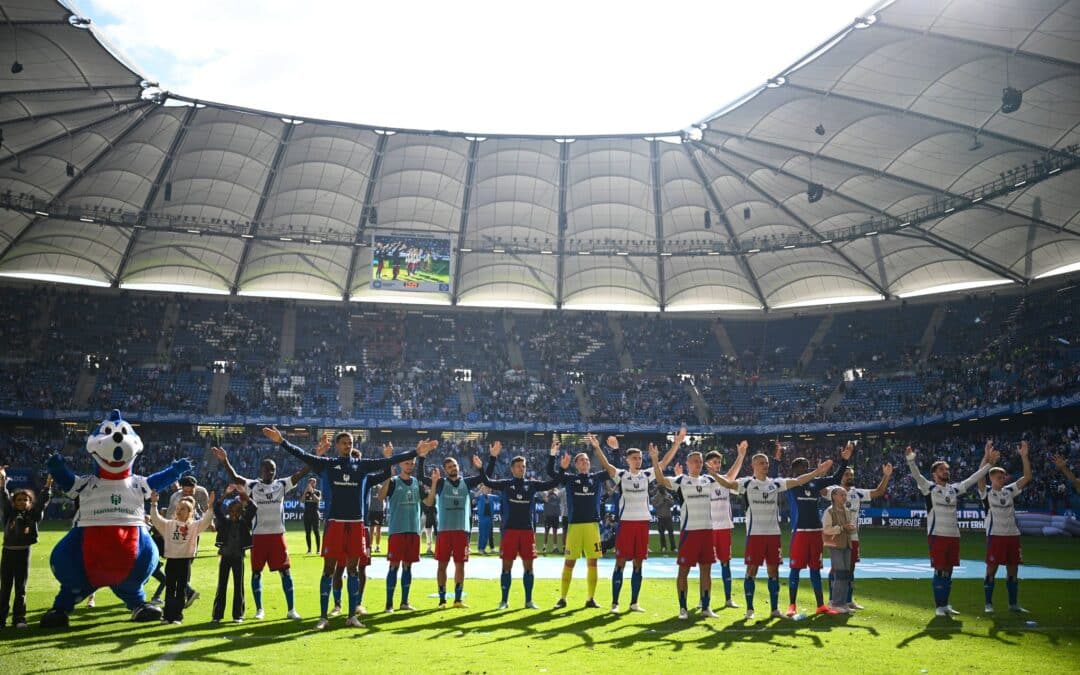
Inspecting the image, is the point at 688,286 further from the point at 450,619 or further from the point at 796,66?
the point at 450,619

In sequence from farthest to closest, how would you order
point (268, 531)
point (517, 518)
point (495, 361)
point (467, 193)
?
1. point (495, 361)
2. point (467, 193)
3. point (517, 518)
4. point (268, 531)

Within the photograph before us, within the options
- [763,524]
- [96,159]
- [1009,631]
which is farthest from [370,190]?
[1009,631]

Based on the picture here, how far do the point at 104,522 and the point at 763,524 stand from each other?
29.7ft

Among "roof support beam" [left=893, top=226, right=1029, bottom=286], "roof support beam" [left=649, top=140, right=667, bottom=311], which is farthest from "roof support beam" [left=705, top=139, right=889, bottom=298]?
"roof support beam" [left=893, top=226, right=1029, bottom=286]

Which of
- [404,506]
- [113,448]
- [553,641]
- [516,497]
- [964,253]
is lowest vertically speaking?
[553,641]

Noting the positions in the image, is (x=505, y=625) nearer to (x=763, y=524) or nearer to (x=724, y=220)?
(x=763, y=524)

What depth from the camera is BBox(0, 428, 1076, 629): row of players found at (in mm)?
12680

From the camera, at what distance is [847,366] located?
5572 cm

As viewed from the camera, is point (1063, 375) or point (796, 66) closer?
point (796, 66)

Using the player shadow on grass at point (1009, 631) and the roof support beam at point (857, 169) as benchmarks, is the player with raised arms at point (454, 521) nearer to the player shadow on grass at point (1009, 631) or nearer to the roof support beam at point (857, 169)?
the player shadow on grass at point (1009, 631)

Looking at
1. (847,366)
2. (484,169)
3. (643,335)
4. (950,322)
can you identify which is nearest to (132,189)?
(484,169)

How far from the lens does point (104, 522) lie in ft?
36.2

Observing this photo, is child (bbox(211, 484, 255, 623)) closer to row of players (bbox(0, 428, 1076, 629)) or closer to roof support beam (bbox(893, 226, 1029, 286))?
row of players (bbox(0, 428, 1076, 629))

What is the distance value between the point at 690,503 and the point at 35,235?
1710 inches
